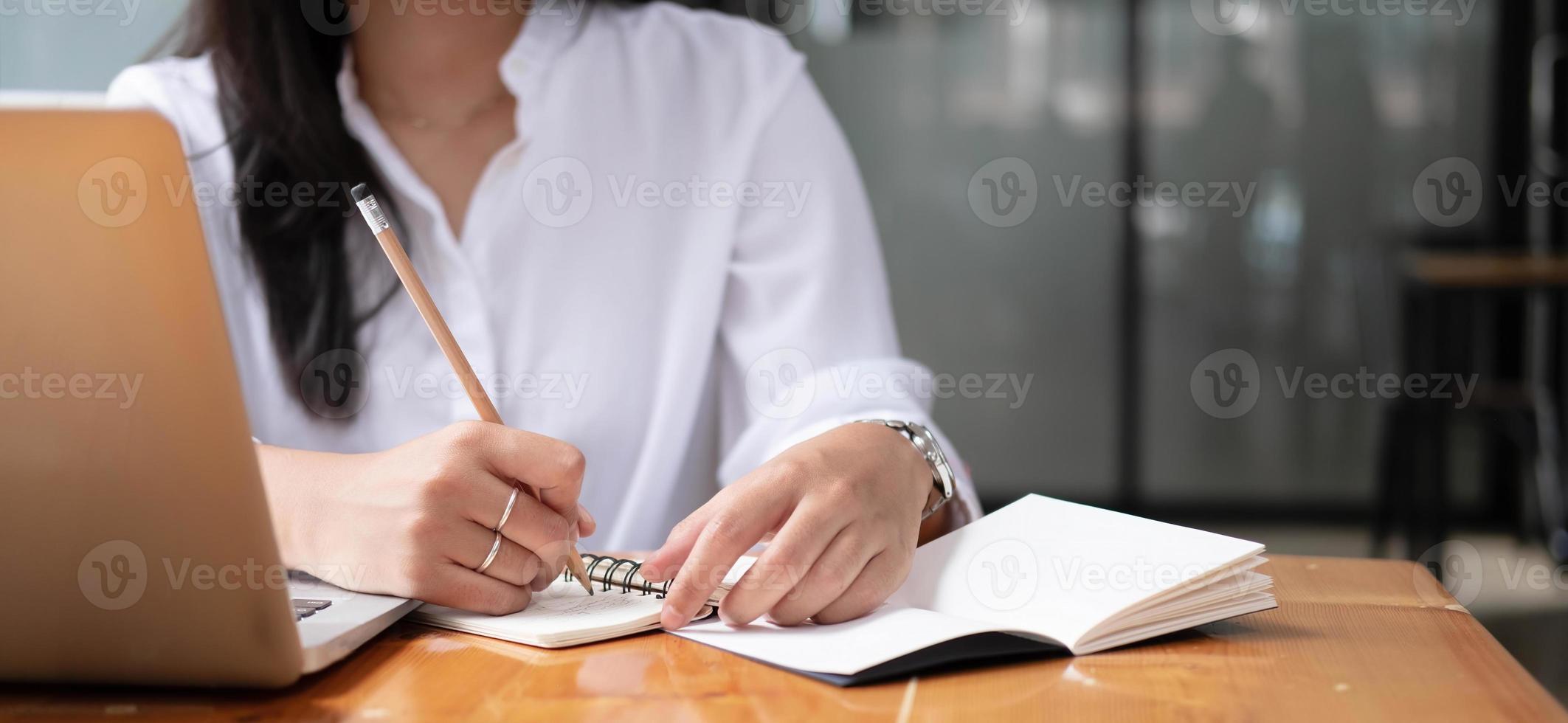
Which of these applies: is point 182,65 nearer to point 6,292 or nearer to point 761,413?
point 761,413

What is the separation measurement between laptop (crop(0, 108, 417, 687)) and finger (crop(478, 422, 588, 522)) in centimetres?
12

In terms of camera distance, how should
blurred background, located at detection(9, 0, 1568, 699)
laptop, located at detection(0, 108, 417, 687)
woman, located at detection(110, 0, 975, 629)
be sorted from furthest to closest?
blurred background, located at detection(9, 0, 1568, 699)
woman, located at detection(110, 0, 975, 629)
laptop, located at detection(0, 108, 417, 687)

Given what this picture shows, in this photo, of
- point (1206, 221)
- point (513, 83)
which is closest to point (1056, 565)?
point (513, 83)

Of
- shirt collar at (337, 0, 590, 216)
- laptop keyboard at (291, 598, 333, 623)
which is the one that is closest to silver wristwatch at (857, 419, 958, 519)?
laptop keyboard at (291, 598, 333, 623)

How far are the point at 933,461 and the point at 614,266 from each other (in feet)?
1.63

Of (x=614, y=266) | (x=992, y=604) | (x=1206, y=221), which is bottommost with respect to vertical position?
(x=1206, y=221)

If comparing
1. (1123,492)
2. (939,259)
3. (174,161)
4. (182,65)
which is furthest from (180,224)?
(1123,492)

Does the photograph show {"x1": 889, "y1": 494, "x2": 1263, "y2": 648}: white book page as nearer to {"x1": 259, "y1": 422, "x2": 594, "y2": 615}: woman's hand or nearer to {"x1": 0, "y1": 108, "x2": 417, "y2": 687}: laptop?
{"x1": 259, "y1": 422, "x2": 594, "y2": 615}: woman's hand

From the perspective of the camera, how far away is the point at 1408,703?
1.61 feet

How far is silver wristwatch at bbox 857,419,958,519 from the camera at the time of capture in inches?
29.5

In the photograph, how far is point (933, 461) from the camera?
75 cm

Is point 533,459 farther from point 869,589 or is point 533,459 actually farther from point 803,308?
point 803,308

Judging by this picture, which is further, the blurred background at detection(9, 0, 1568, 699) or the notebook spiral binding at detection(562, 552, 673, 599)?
the blurred background at detection(9, 0, 1568, 699)

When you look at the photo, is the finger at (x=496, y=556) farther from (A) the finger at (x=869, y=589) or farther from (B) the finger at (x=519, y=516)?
(A) the finger at (x=869, y=589)
